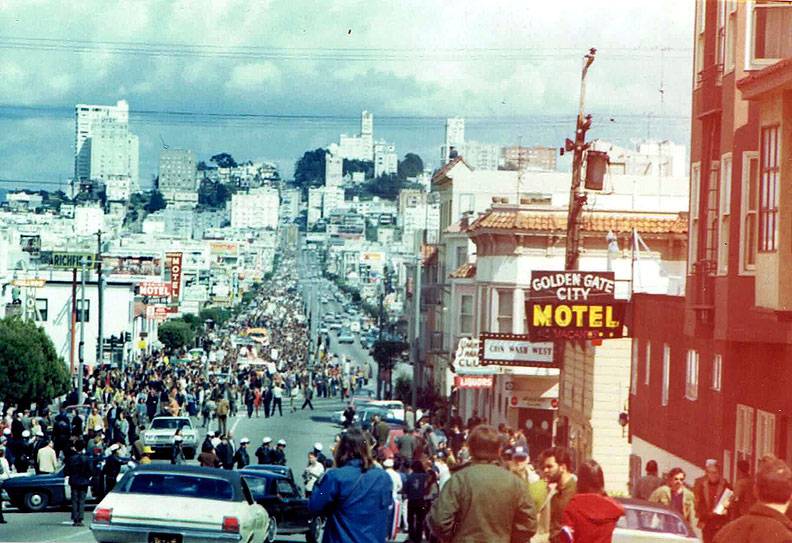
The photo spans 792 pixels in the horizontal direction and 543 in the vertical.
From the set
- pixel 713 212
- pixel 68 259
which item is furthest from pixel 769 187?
pixel 68 259

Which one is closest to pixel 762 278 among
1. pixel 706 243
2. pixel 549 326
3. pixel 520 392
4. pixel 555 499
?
pixel 706 243

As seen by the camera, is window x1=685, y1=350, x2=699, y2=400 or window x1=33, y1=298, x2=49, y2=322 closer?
window x1=685, y1=350, x2=699, y2=400

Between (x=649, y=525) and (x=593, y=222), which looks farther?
(x=593, y=222)

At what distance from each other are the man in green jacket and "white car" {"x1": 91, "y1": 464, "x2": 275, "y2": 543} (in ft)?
22.8

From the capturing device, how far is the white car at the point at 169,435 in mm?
44844

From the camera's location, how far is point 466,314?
2630 inches

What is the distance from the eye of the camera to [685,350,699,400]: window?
29625 millimetres

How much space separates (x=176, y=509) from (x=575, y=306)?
18.8 metres

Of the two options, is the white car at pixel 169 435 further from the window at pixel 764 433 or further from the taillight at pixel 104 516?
the taillight at pixel 104 516


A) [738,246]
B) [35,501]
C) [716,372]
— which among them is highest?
[738,246]

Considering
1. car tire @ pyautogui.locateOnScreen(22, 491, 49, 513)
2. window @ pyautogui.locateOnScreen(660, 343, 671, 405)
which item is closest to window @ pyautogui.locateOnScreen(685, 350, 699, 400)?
window @ pyautogui.locateOnScreen(660, 343, 671, 405)

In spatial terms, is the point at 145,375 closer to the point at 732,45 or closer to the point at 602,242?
the point at 602,242

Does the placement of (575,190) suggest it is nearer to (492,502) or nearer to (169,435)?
(169,435)

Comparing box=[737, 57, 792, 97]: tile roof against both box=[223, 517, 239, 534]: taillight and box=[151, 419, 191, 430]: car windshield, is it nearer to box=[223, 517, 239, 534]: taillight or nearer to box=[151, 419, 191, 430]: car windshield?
box=[223, 517, 239, 534]: taillight
